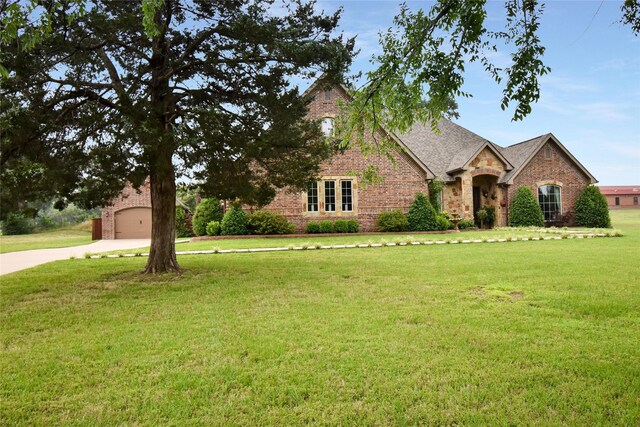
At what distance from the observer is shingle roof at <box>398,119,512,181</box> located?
25.4m

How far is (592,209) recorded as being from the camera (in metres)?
25.1

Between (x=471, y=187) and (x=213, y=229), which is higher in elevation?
(x=471, y=187)

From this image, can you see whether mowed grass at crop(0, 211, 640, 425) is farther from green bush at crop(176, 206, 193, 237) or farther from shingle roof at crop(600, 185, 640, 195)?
shingle roof at crop(600, 185, 640, 195)

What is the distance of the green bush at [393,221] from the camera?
21.5m

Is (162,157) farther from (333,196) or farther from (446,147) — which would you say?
(446,147)

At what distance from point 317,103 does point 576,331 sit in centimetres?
1898

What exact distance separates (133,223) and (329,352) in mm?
26208

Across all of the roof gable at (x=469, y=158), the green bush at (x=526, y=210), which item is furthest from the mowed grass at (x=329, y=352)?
the green bush at (x=526, y=210)

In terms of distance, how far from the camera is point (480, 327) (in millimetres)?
4797

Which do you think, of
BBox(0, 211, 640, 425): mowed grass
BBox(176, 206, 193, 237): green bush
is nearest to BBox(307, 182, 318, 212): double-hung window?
BBox(176, 206, 193, 237): green bush

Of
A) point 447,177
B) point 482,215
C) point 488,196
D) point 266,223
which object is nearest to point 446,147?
point 447,177

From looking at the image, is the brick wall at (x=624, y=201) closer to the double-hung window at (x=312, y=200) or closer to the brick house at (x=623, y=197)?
the brick house at (x=623, y=197)

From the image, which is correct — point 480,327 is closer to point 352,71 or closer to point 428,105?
point 428,105

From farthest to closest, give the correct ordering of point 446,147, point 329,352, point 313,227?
point 446,147 < point 313,227 < point 329,352
